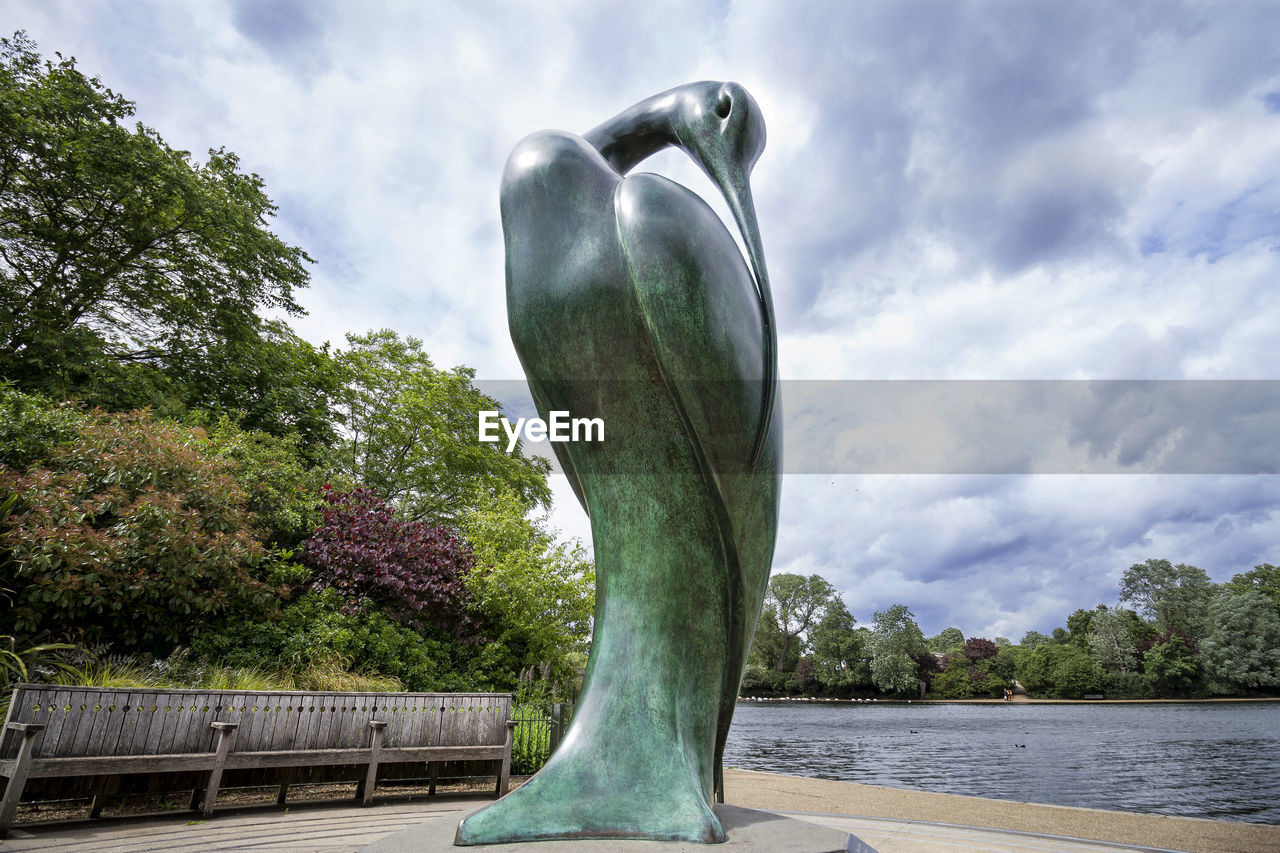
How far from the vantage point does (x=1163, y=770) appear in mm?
14648

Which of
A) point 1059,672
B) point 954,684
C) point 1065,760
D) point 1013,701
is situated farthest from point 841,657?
point 1065,760

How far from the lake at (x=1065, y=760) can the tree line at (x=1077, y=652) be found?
16.9 m

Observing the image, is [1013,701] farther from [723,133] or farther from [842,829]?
[723,133]

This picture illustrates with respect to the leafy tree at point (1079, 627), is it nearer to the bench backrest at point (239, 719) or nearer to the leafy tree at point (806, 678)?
the leafy tree at point (806, 678)

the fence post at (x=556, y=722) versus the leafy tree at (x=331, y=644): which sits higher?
the leafy tree at (x=331, y=644)

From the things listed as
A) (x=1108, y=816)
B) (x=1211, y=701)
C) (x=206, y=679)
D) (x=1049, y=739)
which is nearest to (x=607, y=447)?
(x=206, y=679)

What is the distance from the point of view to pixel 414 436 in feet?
61.3

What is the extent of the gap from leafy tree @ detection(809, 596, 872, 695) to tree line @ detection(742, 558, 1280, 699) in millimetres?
90

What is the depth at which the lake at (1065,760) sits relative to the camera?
36.5 ft

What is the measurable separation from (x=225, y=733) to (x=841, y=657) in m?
62.7

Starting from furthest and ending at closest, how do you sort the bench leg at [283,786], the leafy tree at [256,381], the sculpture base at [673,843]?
the leafy tree at [256,381] < the bench leg at [283,786] < the sculpture base at [673,843]

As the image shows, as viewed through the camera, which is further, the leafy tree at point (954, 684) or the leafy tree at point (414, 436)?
the leafy tree at point (954, 684)

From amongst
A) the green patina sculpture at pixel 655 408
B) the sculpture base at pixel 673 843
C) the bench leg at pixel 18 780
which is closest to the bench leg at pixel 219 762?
the bench leg at pixel 18 780

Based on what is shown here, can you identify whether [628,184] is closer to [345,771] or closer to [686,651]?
[686,651]
